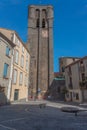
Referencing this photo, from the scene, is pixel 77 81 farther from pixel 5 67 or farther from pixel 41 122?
pixel 41 122

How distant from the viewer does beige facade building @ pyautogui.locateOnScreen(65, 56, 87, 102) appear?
26.5 m

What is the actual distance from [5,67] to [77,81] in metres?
17.1

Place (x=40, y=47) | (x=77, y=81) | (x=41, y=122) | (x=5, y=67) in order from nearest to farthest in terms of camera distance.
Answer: (x=41, y=122), (x=5, y=67), (x=77, y=81), (x=40, y=47)

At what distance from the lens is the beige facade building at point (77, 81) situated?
86.9 ft

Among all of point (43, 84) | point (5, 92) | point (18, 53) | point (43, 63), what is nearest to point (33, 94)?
point (43, 84)

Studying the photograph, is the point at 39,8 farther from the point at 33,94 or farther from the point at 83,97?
the point at 83,97

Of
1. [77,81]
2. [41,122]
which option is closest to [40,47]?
[77,81]

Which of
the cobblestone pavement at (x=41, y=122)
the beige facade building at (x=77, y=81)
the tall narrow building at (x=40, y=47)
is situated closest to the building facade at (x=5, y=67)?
the cobblestone pavement at (x=41, y=122)

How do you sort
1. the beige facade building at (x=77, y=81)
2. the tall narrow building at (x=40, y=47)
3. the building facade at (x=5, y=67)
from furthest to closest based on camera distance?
the tall narrow building at (x=40, y=47) → the beige facade building at (x=77, y=81) → the building facade at (x=5, y=67)

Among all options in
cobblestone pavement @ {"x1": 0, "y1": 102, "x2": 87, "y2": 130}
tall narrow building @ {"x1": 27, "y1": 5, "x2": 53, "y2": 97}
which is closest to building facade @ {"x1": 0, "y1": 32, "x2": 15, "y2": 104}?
cobblestone pavement @ {"x1": 0, "y1": 102, "x2": 87, "y2": 130}

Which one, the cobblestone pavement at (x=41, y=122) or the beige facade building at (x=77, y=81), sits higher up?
the beige facade building at (x=77, y=81)

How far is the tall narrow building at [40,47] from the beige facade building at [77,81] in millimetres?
7677

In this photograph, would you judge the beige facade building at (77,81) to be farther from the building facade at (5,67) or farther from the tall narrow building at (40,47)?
the building facade at (5,67)

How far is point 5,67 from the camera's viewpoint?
1809cm
